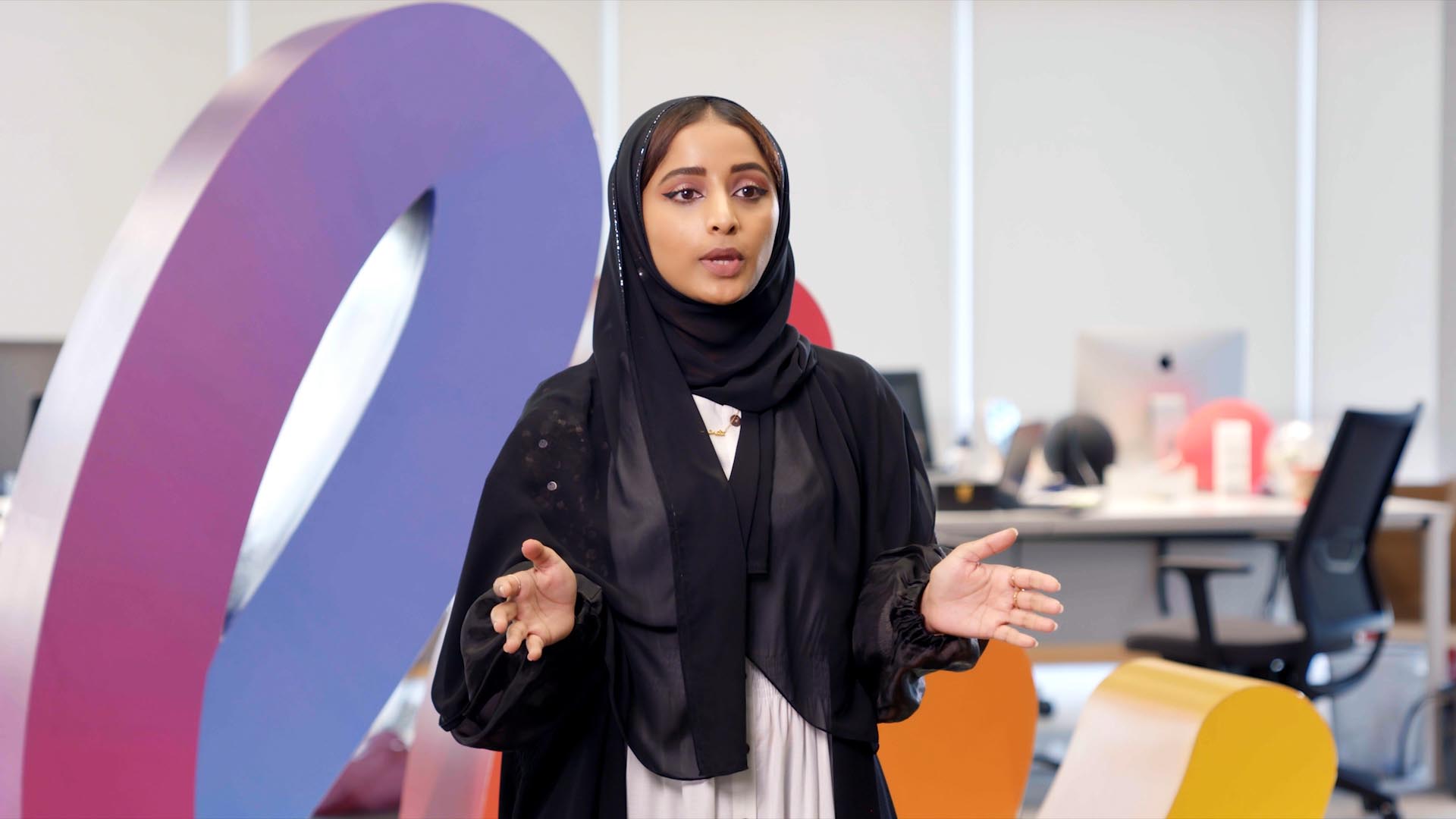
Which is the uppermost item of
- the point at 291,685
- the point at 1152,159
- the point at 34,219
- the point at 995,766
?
the point at 1152,159

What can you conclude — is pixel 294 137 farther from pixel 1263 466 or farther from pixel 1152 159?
pixel 1152 159

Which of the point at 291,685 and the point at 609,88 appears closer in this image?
the point at 291,685

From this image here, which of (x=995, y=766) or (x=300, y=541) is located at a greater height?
(x=300, y=541)

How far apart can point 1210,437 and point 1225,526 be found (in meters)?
0.64

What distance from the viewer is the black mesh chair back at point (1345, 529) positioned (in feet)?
11.1

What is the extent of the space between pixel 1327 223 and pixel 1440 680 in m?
3.46

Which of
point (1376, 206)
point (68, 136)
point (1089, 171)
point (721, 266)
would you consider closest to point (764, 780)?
point (721, 266)

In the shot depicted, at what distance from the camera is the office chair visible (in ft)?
11.1

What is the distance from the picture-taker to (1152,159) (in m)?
6.57

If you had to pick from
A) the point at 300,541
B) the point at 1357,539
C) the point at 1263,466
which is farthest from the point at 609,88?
the point at 300,541

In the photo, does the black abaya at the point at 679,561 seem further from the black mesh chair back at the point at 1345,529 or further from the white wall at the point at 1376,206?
the white wall at the point at 1376,206

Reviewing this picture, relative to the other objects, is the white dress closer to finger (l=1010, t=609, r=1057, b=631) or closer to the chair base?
finger (l=1010, t=609, r=1057, b=631)

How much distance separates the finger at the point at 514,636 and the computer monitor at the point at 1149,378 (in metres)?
3.58

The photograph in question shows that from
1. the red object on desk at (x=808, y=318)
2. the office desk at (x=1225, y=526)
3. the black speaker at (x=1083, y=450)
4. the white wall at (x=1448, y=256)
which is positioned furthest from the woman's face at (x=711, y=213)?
the white wall at (x=1448, y=256)
